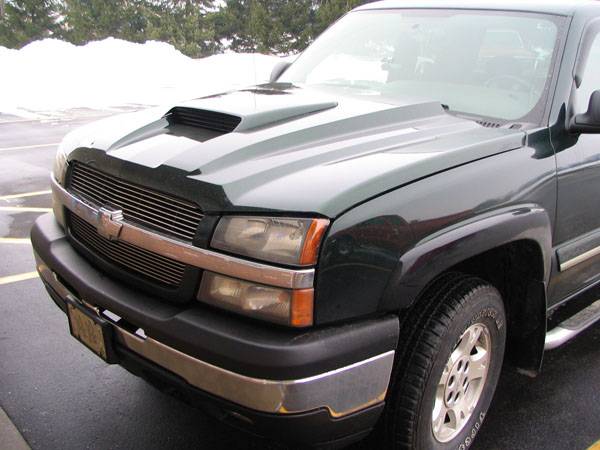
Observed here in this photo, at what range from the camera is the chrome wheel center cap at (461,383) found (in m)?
2.38

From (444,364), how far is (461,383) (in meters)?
0.29

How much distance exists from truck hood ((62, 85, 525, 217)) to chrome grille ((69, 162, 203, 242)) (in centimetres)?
8

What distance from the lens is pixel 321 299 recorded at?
1886 millimetres

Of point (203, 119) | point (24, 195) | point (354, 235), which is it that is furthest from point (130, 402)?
point (24, 195)

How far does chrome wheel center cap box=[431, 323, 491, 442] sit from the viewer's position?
93.8 inches

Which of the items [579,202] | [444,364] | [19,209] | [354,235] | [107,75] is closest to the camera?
[354,235]

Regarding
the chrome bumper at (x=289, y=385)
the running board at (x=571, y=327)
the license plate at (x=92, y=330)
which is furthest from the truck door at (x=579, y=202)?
the license plate at (x=92, y=330)

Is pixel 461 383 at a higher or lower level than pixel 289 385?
lower

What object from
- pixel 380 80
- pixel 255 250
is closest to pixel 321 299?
pixel 255 250

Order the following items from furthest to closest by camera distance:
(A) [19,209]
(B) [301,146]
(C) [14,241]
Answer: (A) [19,209]
(C) [14,241]
(B) [301,146]

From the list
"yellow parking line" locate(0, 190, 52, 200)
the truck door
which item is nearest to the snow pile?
"yellow parking line" locate(0, 190, 52, 200)

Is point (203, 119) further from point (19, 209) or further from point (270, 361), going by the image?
point (19, 209)

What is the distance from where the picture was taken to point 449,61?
3.22 meters

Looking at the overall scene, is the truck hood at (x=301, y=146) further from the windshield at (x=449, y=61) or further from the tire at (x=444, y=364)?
the tire at (x=444, y=364)
